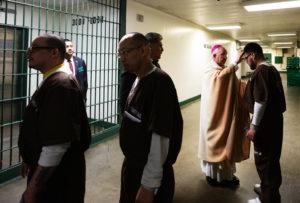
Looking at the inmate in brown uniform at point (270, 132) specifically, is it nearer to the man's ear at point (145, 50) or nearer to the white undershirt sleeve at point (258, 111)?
the white undershirt sleeve at point (258, 111)

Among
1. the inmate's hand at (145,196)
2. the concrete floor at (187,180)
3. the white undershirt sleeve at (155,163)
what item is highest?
the white undershirt sleeve at (155,163)

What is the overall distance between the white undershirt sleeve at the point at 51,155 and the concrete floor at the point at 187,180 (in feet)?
4.76

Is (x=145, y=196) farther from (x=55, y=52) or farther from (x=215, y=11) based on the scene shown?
(x=215, y=11)

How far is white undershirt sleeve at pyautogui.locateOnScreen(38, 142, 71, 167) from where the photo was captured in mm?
1201

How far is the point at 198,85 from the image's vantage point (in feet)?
30.1

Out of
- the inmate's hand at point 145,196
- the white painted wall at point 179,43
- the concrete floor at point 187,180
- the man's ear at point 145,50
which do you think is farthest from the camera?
the white painted wall at point 179,43

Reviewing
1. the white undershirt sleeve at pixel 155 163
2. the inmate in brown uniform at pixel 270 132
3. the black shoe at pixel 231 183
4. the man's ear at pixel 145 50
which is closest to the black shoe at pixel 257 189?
the black shoe at pixel 231 183

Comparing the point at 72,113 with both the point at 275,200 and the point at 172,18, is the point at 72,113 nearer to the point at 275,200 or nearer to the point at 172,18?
the point at 275,200

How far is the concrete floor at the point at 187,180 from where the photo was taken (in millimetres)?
2529

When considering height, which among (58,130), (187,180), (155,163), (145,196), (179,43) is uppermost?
(179,43)

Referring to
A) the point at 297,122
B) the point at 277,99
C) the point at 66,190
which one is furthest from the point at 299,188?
the point at 297,122

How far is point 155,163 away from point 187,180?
1.95 m

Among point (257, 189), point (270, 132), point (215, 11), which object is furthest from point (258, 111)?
point (215, 11)

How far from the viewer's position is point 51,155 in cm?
120
